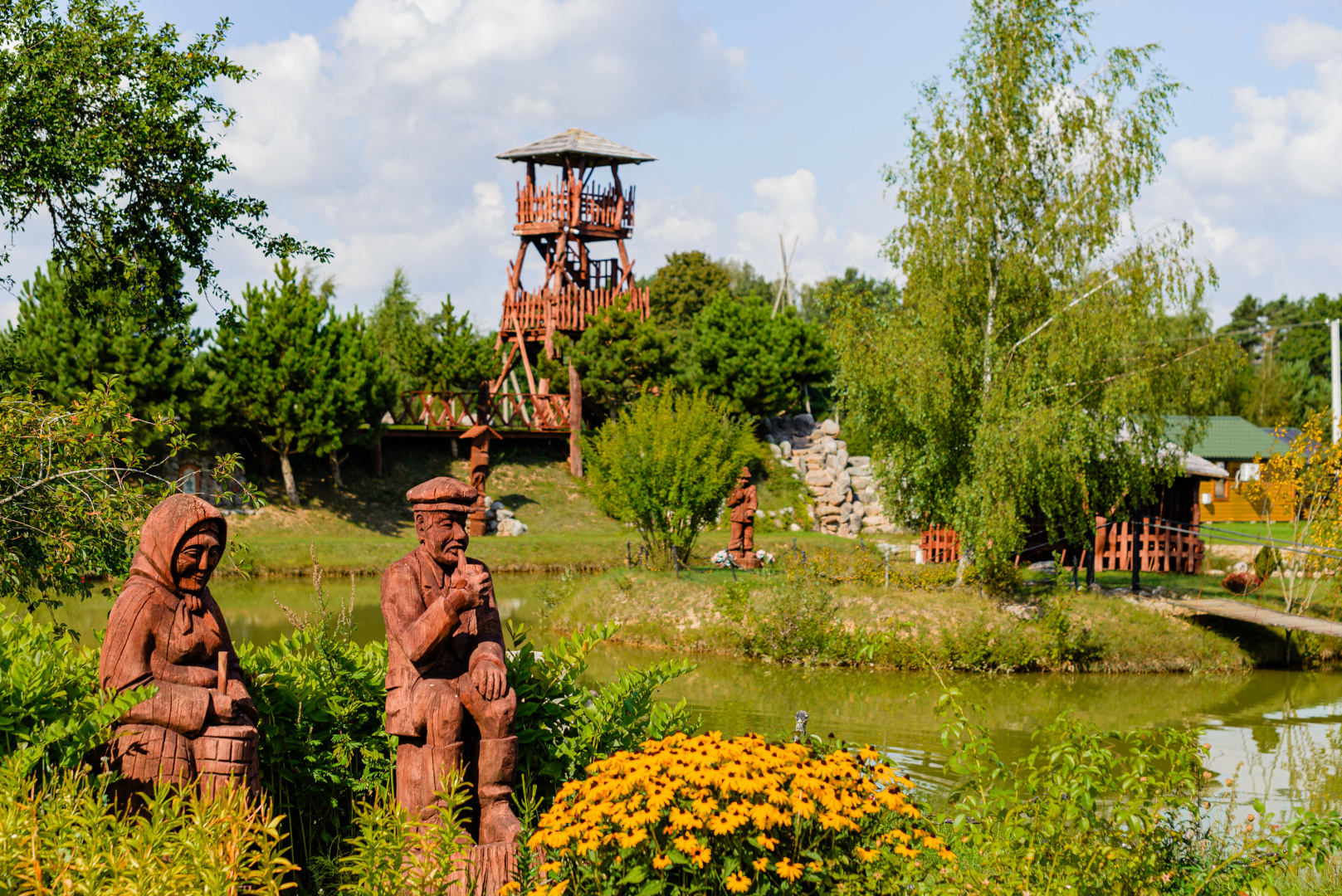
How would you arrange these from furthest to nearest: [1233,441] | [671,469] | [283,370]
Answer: [1233,441] → [283,370] → [671,469]

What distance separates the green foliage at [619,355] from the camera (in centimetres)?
3622

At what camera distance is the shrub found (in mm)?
4371

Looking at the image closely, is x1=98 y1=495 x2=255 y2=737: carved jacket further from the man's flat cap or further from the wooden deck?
the wooden deck

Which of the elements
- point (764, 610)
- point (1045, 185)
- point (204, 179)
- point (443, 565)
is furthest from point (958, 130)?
point (443, 565)

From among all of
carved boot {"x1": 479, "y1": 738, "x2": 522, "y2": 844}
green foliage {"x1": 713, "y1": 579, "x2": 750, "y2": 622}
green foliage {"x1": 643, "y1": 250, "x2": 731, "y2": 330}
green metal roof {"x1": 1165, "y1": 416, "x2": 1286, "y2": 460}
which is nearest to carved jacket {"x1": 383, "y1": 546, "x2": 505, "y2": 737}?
carved boot {"x1": 479, "y1": 738, "x2": 522, "y2": 844}

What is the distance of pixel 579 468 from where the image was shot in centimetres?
3859

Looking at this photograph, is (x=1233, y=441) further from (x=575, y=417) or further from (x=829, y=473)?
(x=575, y=417)

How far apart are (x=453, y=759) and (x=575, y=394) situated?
1295 inches

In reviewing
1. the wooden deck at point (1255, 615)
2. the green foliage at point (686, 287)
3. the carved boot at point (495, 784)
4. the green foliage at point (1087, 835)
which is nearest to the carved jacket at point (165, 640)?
the carved boot at point (495, 784)

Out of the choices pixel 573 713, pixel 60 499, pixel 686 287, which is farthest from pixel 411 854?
pixel 686 287

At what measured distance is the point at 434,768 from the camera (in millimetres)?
5637

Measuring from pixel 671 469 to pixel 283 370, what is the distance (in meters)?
14.7

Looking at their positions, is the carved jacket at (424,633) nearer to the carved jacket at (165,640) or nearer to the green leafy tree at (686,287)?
the carved jacket at (165,640)

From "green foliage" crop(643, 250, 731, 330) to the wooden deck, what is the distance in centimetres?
4180
